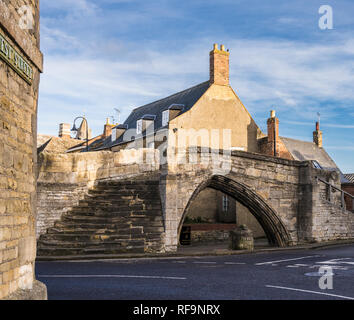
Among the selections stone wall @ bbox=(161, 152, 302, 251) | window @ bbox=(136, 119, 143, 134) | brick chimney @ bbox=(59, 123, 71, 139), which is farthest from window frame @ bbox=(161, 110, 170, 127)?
brick chimney @ bbox=(59, 123, 71, 139)

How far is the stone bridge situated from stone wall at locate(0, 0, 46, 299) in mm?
8454

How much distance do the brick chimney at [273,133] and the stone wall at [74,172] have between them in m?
15.2

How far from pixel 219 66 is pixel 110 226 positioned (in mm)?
17866

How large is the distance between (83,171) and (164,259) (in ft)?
16.2

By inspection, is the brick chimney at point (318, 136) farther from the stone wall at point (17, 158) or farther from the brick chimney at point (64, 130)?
the stone wall at point (17, 158)

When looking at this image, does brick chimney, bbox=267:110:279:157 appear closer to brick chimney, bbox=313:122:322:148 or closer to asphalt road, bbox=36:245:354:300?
brick chimney, bbox=313:122:322:148

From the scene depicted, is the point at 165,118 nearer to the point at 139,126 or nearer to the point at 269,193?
the point at 139,126

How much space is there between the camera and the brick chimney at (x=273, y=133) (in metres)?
31.4

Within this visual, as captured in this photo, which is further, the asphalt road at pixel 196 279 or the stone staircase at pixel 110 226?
the stone staircase at pixel 110 226

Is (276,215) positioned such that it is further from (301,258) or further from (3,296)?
(3,296)

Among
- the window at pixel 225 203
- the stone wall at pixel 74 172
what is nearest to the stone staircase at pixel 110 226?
the stone wall at pixel 74 172

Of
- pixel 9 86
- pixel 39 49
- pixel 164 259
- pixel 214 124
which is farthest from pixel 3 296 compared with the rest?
pixel 214 124

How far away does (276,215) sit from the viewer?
18766mm

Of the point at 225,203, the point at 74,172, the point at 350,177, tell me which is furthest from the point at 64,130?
the point at 74,172
